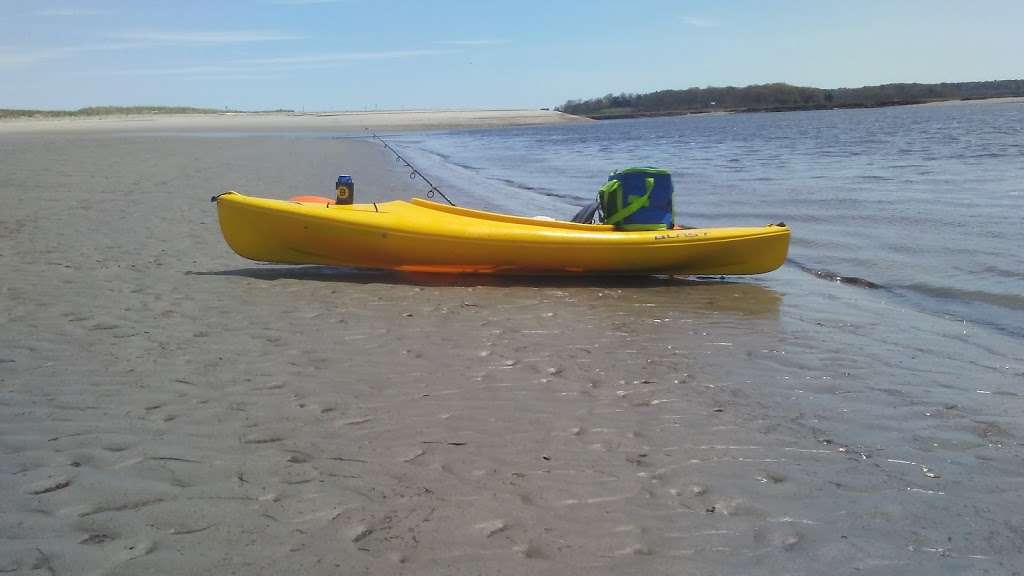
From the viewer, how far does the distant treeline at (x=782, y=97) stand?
102 meters

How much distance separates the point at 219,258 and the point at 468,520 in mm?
5417

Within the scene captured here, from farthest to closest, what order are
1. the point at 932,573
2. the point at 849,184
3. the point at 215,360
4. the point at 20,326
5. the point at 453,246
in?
the point at 849,184 < the point at 453,246 < the point at 20,326 < the point at 215,360 < the point at 932,573

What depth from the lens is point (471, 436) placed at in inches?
139

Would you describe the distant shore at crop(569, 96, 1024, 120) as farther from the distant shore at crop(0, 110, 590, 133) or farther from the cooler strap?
the cooler strap

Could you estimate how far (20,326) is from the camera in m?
4.91

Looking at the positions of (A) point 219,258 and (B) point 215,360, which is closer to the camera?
(B) point 215,360

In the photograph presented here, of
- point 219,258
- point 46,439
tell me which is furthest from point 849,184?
point 46,439

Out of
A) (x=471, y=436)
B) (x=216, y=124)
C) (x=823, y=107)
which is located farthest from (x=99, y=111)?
(x=471, y=436)

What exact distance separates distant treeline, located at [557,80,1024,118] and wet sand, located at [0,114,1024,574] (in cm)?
9826

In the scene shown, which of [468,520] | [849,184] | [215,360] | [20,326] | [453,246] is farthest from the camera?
[849,184]

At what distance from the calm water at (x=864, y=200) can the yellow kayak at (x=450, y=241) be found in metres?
1.01

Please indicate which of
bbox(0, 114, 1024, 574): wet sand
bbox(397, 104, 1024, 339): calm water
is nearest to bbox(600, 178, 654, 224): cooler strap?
bbox(0, 114, 1024, 574): wet sand

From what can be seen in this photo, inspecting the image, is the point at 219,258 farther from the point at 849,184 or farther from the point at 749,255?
the point at 849,184

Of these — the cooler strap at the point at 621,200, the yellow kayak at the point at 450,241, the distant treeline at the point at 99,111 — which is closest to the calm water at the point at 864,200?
the yellow kayak at the point at 450,241
